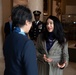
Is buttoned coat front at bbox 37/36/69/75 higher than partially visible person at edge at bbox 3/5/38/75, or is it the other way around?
partially visible person at edge at bbox 3/5/38/75

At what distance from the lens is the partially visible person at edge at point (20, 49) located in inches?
72.9

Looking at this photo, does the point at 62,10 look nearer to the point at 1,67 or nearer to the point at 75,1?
the point at 75,1

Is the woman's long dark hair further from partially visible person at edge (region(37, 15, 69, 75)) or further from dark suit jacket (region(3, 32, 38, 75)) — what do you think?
dark suit jacket (region(3, 32, 38, 75))

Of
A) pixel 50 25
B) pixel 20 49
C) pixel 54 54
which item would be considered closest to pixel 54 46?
pixel 54 54

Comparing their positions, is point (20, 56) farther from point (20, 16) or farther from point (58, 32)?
point (58, 32)

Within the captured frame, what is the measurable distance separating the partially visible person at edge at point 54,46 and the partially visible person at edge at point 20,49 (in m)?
0.98

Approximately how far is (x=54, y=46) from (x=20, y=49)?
107 cm

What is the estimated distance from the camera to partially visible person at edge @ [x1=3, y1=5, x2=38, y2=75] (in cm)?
185

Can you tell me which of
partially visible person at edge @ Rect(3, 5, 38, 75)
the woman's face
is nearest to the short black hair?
partially visible person at edge @ Rect(3, 5, 38, 75)

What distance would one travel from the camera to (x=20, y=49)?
1869 millimetres

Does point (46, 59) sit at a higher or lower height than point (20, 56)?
lower

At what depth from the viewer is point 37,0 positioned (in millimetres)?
7805

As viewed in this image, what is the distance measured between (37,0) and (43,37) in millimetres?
4981

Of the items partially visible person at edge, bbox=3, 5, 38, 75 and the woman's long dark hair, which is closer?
partially visible person at edge, bbox=3, 5, 38, 75
